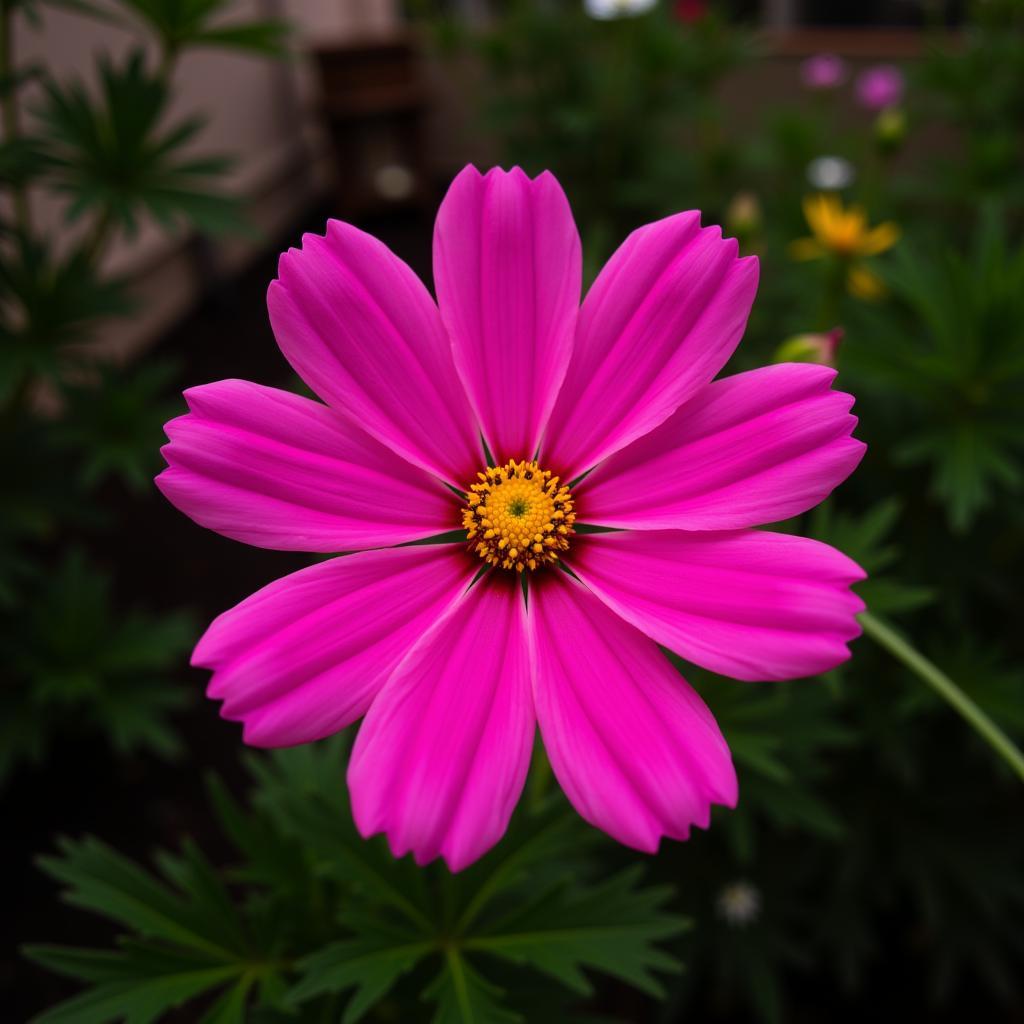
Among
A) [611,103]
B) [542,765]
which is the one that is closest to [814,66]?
[611,103]

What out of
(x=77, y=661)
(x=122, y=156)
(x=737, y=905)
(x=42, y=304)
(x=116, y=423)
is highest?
(x=122, y=156)

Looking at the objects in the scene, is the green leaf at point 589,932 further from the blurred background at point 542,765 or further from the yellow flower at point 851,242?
the yellow flower at point 851,242

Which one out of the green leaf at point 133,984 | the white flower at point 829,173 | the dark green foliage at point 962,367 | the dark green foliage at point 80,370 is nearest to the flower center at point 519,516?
the green leaf at point 133,984

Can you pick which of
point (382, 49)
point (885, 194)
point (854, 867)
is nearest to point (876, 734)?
point (854, 867)

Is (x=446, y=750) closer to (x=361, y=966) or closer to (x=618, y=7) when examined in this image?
(x=361, y=966)

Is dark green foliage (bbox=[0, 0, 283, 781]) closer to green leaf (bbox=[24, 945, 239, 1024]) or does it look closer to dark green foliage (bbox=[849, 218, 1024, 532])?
green leaf (bbox=[24, 945, 239, 1024])
